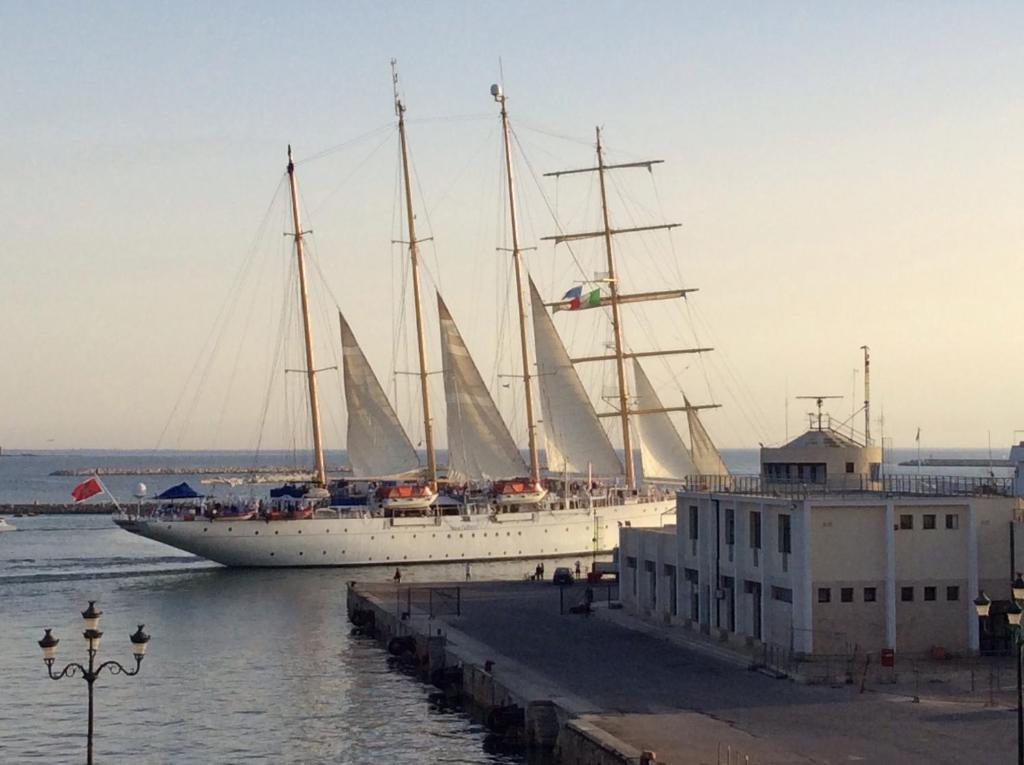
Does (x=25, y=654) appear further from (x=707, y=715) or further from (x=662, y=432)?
(x=662, y=432)

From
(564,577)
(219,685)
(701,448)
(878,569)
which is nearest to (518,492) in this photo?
(701,448)

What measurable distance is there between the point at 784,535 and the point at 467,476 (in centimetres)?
5291

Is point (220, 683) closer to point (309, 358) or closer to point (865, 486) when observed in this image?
point (865, 486)

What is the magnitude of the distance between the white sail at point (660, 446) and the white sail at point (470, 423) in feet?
28.5

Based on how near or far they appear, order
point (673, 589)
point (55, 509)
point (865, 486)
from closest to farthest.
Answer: point (865, 486), point (673, 589), point (55, 509)

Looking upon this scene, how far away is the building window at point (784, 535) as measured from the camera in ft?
142

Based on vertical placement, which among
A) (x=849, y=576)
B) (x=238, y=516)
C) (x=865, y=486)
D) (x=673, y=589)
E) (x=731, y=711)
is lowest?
(x=731, y=711)

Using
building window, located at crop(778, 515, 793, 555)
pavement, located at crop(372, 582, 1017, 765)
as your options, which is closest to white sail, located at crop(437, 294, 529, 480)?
pavement, located at crop(372, 582, 1017, 765)

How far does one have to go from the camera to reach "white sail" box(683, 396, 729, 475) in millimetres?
98625

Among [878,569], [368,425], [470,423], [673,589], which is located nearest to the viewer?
[878,569]

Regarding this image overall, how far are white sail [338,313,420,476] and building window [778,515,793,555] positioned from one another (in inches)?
1950

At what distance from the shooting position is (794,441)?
2009 inches

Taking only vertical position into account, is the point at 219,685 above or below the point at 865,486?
below

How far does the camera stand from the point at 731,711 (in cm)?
3606
